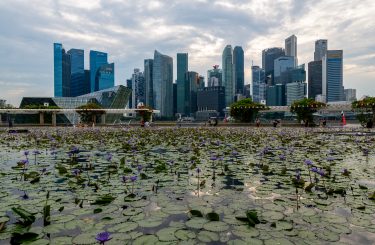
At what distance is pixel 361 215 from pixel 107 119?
3621 inches

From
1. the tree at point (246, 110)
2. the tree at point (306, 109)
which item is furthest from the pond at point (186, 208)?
the tree at point (246, 110)

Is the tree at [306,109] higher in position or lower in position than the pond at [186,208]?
higher

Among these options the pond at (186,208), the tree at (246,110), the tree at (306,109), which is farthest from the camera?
the tree at (246,110)

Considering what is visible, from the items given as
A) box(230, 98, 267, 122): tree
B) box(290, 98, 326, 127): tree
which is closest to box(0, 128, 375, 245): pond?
box(290, 98, 326, 127): tree

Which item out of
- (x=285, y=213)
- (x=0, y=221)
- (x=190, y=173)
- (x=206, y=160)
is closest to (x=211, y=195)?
(x=285, y=213)

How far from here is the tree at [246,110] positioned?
54312mm

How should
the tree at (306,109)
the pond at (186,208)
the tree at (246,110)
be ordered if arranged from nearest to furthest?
the pond at (186,208) → the tree at (306,109) → the tree at (246,110)

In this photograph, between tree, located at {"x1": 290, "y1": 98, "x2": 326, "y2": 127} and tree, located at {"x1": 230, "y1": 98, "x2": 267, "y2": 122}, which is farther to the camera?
tree, located at {"x1": 230, "y1": 98, "x2": 267, "y2": 122}

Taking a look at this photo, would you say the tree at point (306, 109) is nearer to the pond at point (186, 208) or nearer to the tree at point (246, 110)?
the tree at point (246, 110)

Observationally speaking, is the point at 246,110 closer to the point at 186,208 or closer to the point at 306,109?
the point at 306,109

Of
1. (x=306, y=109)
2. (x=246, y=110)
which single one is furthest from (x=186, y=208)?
(x=246, y=110)

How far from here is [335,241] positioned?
129 inches

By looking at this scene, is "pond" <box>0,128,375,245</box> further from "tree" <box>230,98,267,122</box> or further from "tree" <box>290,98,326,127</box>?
"tree" <box>230,98,267,122</box>

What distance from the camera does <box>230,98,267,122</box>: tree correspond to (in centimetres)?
5431
